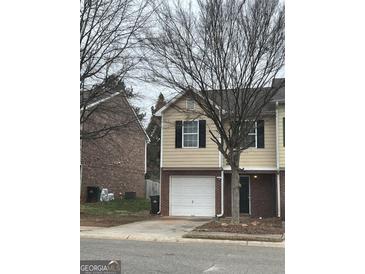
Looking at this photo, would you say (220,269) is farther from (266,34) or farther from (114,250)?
(266,34)

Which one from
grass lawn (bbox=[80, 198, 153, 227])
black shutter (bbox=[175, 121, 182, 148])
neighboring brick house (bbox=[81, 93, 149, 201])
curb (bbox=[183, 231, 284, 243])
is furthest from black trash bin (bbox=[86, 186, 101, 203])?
curb (bbox=[183, 231, 284, 243])

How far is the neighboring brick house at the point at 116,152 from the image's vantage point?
732 inches

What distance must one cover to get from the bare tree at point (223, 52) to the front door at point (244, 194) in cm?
470

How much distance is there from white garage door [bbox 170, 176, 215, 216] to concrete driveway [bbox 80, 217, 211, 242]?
213cm

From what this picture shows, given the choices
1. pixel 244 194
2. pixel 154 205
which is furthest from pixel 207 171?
pixel 154 205

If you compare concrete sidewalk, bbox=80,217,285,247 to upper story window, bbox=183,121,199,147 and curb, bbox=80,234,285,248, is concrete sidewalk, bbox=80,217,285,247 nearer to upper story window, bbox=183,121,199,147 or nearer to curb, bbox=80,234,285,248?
curb, bbox=80,234,285,248

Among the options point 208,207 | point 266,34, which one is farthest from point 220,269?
point 208,207

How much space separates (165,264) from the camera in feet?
29.2

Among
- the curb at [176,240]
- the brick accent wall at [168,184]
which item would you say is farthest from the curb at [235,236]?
the brick accent wall at [168,184]

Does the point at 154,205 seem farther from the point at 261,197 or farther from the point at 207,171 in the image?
the point at 261,197

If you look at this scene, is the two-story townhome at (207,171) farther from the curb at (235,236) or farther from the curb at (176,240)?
the curb at (176,240)

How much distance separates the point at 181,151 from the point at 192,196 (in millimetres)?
1982

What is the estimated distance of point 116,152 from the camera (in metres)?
26.7

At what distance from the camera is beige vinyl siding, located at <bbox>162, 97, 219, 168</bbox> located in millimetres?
20141
